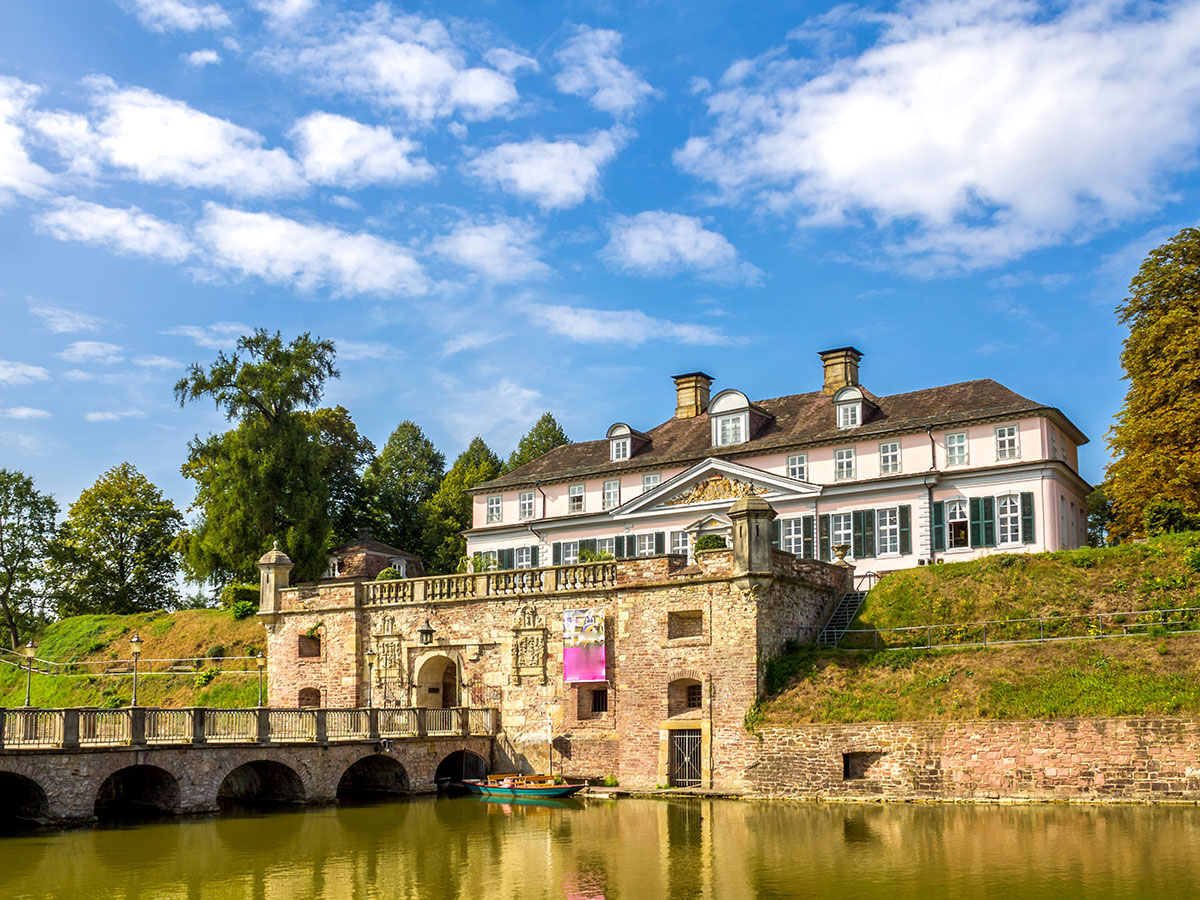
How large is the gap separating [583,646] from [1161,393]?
72.5ft

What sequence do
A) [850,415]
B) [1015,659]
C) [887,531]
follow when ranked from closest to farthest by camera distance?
[1015,659] → [887,531] → [850,415]

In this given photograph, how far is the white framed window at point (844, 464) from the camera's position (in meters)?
46.8

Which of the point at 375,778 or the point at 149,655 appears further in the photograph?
the point at 149,655

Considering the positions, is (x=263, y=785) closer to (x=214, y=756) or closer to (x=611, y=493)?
(x=214, y=756)

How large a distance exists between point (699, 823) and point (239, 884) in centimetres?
1078

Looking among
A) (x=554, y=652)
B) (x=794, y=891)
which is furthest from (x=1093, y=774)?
(x=554, y=652)

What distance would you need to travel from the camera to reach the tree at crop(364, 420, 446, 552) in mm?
72625

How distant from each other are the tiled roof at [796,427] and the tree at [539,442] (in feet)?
52.2

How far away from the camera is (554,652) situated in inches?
1486

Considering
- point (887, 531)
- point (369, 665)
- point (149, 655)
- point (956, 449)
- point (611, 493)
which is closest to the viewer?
point (369, 665)

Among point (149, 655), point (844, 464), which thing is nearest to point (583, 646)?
point (844, 464)

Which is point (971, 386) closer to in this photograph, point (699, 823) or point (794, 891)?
point (699, 823)

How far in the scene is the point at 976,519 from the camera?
43375 mm

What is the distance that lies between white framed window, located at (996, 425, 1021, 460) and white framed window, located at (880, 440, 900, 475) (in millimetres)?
3715
